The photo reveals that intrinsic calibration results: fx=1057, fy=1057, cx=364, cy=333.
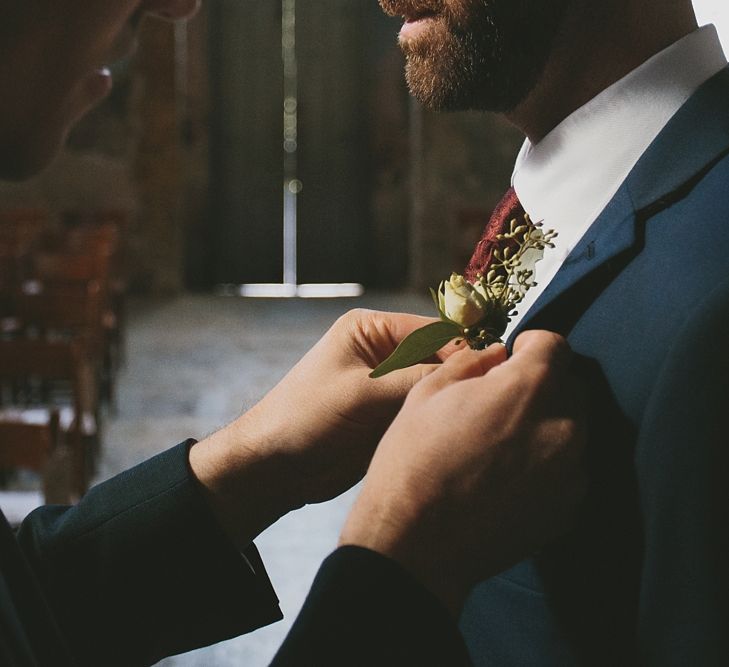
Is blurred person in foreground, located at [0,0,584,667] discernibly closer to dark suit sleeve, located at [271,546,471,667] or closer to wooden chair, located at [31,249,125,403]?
dark suit sleeve, located at [271,546,471,667]

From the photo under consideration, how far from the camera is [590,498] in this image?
1046 mm

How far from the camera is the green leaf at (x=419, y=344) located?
1111mm

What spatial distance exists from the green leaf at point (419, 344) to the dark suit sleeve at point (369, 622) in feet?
0.76

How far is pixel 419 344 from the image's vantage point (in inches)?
43.9

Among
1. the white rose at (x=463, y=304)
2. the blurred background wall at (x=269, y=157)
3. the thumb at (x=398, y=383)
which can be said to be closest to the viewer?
the white rose at (x=463, y=304)

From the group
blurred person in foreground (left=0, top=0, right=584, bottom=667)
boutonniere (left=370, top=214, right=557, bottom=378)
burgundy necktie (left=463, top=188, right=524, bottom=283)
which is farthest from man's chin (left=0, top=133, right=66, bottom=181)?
burgundy necktie (left=463, top=188, right=524, bottom=283)

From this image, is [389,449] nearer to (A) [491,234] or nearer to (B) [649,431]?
(B) [649,431]

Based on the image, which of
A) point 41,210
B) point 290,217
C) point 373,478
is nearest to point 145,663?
point 373,478

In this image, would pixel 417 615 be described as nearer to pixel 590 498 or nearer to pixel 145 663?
pixel 590 498

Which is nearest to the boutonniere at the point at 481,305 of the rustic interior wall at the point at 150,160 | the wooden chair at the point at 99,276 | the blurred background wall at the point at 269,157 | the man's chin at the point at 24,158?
the man's chin at the point at 24,158

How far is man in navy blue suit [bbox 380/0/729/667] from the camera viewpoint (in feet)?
3.12

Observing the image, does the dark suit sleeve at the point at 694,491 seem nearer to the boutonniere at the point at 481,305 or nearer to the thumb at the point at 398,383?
the boutonniere at the point at 481,305

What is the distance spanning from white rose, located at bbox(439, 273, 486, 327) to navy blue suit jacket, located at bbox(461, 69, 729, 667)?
0.06 metres

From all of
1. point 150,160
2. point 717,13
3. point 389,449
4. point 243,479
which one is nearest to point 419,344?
point 389,449
